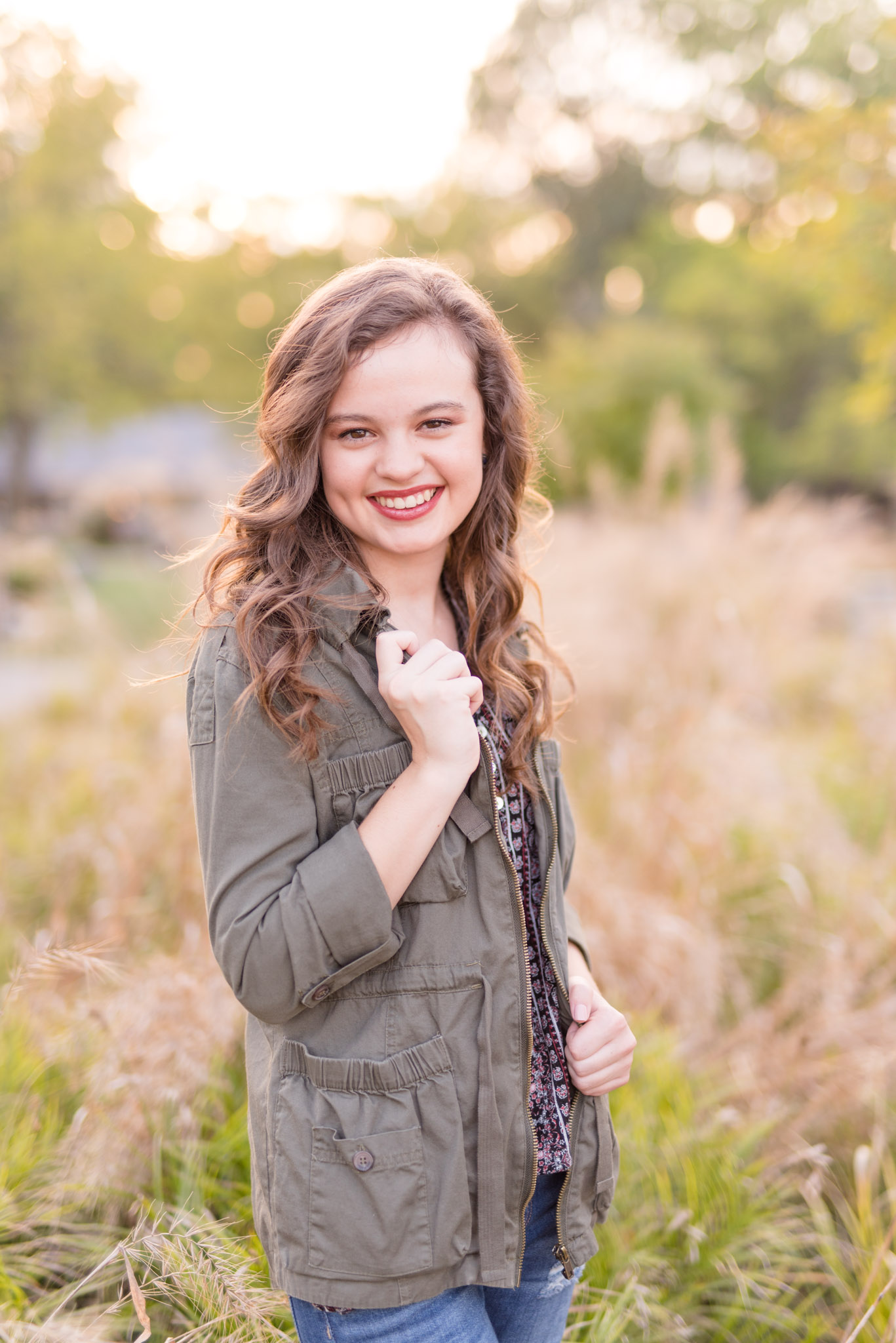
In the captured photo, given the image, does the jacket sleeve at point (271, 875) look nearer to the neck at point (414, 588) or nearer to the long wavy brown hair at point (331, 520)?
the long wavy brown hair at point (331, 520)

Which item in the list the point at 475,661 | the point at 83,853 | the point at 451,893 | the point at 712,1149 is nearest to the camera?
the point at 451,893

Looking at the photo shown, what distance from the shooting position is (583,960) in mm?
1594

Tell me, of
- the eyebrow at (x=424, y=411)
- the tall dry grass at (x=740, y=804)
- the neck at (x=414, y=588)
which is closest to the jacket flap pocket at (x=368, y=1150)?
the neck at (x=414, y=588)

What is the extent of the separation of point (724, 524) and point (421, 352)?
498 centimetres

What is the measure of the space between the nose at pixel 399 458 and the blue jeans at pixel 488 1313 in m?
1.04

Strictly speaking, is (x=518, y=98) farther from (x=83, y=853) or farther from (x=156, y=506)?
(x=83, y=853)

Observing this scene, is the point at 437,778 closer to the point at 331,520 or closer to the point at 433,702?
the point at 433,702

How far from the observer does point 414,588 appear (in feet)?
4.99

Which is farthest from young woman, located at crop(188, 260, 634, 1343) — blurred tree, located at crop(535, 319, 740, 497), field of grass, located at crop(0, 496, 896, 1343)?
blurred tree, located at crop(535, 319, 740, 497)

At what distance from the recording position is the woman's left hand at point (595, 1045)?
1.38m

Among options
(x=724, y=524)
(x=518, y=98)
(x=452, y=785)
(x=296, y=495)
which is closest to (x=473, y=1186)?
(x=452, y=785)

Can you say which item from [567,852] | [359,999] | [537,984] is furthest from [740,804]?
[359,999]

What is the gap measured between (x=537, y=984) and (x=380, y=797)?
42cm

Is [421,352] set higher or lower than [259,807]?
A: higher
